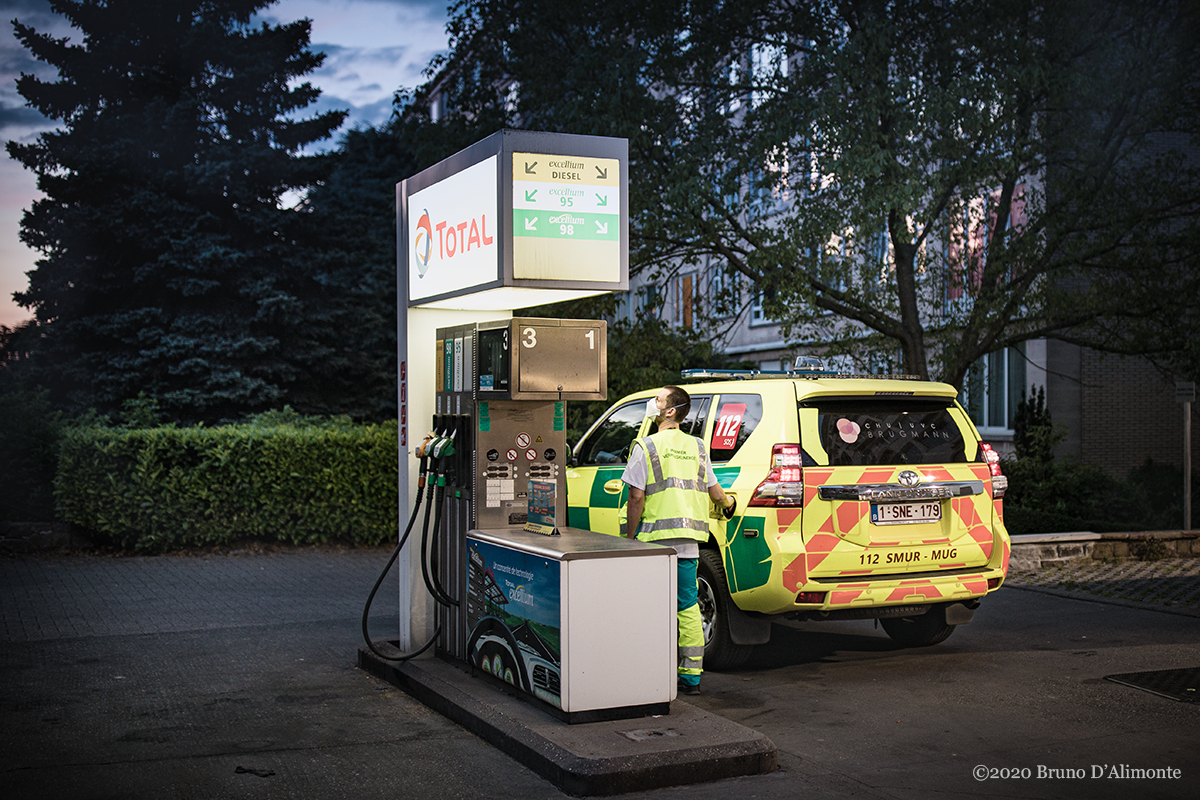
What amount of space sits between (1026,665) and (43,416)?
42.6 feet

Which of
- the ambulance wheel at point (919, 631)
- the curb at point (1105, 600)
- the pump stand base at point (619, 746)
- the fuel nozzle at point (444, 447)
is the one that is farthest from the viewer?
the curb at point (1105, 600)

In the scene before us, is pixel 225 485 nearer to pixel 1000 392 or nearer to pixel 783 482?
pixel 783 482

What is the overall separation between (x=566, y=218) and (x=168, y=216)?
20.1 m

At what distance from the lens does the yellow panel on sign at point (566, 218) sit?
6445 mm

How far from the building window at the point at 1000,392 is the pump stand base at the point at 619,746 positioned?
1673 centimetres

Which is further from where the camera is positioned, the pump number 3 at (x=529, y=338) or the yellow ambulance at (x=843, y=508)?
the yellow ambulance at (x=843, y=508)

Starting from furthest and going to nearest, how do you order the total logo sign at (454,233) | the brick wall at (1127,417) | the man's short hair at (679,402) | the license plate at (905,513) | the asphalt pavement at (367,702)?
the brick wall at (1127,417), the license plate at (905,513), the man's short hair at (679,402), the total logo sign at (454,233), the asphalt pavement at (367,702)

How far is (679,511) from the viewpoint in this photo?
680 centimetres

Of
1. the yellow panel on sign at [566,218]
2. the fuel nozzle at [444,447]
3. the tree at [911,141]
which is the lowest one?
the fuel nozzle at [444,447]

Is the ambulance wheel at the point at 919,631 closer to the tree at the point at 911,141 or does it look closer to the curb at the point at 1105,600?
the curb at the point at 1105,600

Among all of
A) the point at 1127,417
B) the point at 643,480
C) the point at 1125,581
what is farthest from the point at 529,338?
the point at 1127,417

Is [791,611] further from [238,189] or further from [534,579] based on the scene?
[238,189]

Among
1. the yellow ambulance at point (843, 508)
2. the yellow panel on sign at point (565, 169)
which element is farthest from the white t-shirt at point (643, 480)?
the yellow panel on sign at point (565, 169)

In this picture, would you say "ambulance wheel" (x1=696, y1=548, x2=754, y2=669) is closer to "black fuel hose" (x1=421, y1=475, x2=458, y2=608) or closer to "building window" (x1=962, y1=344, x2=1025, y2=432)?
"black fuel hose" (x1=421, y1=475, x2=458, y2=608)
